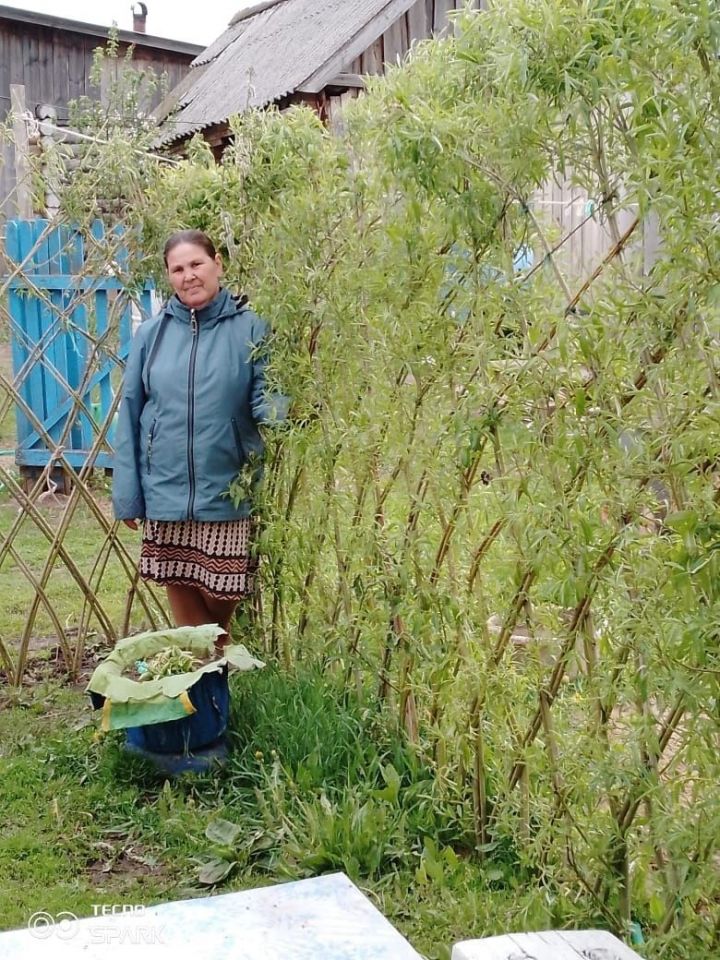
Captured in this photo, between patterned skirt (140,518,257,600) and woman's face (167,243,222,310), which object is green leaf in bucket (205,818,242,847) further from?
woman's face (167,243,222,310)

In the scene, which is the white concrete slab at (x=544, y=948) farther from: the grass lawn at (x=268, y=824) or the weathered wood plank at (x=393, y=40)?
the weathered wood plank at (x=393, y=40)

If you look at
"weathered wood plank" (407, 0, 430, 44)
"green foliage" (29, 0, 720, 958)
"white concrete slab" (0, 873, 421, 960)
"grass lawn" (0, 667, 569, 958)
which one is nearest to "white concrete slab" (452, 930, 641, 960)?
"white concrete slab" (0, 873, 421, 960)

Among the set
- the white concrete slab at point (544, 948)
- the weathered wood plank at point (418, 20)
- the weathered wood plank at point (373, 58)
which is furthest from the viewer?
the weathered wood plank at point (418, 20)

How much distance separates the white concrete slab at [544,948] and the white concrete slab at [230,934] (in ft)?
0.79

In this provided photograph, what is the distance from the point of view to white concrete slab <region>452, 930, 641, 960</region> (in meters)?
1.48

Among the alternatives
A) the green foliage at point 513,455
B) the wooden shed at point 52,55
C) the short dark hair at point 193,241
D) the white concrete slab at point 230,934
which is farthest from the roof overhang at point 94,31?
the white concrete slab at point 230,934

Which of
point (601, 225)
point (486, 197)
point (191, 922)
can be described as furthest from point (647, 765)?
point (486, 197)

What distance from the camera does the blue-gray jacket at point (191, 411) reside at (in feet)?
11.8

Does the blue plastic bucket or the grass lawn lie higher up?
the blue plastic bucket

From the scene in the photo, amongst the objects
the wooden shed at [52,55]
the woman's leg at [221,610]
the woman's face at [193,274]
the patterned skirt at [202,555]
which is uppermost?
the wooden shed at [52,55]

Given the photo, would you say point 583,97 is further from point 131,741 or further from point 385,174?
point 131,741

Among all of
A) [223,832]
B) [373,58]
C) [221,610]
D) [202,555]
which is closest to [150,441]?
[202,555]

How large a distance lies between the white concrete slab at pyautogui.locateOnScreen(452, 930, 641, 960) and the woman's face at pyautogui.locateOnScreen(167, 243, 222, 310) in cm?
261

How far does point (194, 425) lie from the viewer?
3621 millimetres
